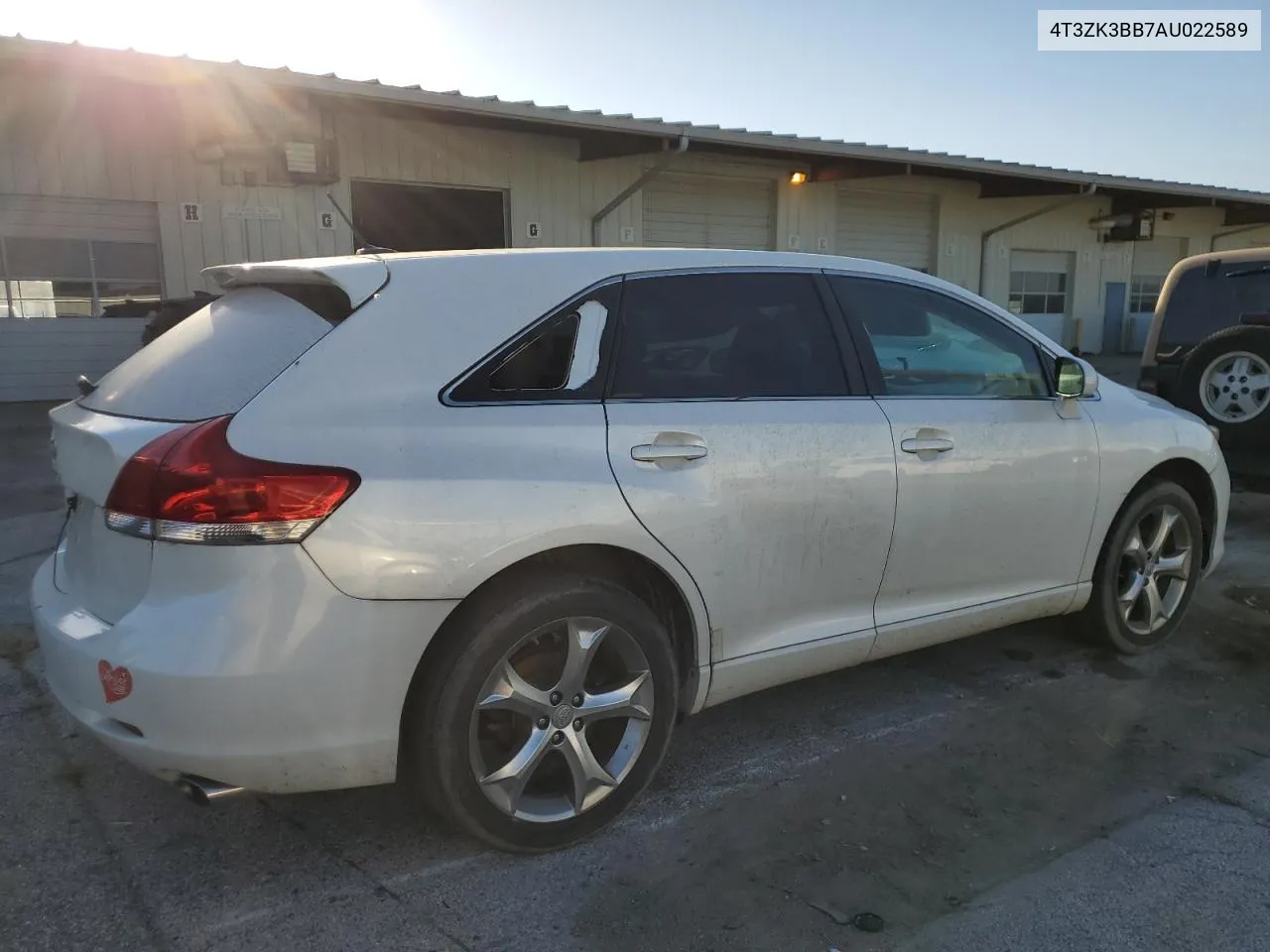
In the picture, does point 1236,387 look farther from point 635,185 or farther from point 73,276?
point 73,276

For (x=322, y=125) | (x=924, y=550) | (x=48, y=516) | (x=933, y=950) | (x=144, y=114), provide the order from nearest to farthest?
(x=933, y=950), (x=924, y=550), (x=48, y=516), (x=144, y=114), (x=322, y=125)

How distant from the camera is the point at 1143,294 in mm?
22969

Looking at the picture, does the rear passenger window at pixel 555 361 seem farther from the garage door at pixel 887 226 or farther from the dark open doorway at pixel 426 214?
the garage door at pixel 887 226

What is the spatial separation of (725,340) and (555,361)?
65 cm

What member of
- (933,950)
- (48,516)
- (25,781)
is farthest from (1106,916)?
(48,516)

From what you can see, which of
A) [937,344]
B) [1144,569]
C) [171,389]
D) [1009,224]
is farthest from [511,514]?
[1009,224]

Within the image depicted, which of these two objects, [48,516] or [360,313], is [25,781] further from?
[48,516]

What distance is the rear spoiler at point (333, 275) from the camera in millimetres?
2512

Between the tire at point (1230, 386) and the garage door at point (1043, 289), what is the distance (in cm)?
1517

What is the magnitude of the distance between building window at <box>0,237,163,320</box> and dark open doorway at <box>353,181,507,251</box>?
2.78m

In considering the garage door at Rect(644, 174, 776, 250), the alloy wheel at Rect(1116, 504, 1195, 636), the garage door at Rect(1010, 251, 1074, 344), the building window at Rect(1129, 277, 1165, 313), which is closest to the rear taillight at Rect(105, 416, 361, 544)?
the alloy wheel at Rect(1116, 504, 1195, 636)

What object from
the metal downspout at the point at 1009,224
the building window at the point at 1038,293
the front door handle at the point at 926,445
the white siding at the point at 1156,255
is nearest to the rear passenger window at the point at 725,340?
the front door handle at the point at 926,445

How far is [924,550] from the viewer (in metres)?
3.33

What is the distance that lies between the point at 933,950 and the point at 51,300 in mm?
12517
